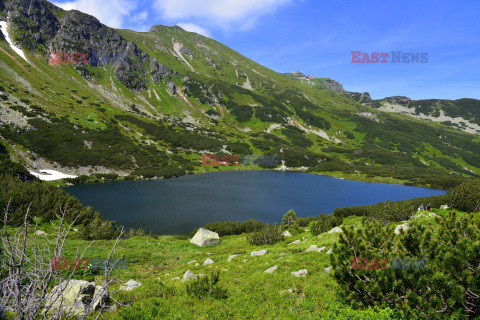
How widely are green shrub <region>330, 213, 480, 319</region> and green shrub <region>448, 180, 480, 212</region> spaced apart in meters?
24.9

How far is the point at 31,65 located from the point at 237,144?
Answer: 165867mm

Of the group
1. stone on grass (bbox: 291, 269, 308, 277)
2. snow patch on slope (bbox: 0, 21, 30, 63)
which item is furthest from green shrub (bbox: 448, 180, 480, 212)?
snow patch on slope (bbox: 0, 21, 30, 63)

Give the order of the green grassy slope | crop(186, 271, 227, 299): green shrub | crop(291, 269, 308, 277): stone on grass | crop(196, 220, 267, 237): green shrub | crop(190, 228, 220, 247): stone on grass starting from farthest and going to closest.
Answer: crop(196, 220, 267, 237): green shrub < crop(190, 228, 220, 247): stone on grass < crop(291, 269, 308, 277): stone on grass < crop(186, 271, 227, 299): green shrub < the green grassy slope

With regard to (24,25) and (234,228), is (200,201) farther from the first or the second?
(24,25)

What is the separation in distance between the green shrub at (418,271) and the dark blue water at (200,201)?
4419cm

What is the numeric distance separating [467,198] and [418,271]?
1106 inches

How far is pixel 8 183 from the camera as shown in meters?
32.9

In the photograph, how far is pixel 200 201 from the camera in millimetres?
73438

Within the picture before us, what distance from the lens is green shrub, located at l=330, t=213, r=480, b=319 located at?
6.46 meters

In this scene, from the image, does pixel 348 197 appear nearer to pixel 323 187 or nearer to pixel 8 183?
pixel 323 187

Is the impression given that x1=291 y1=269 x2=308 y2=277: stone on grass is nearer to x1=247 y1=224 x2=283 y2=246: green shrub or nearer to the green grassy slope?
the green grassy slope

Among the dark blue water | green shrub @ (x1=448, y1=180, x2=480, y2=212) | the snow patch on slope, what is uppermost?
the snow patch on slope

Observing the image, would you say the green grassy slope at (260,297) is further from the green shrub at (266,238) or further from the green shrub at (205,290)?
the green shrub at (266,238)

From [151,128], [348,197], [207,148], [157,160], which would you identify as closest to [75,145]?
[157,160]
